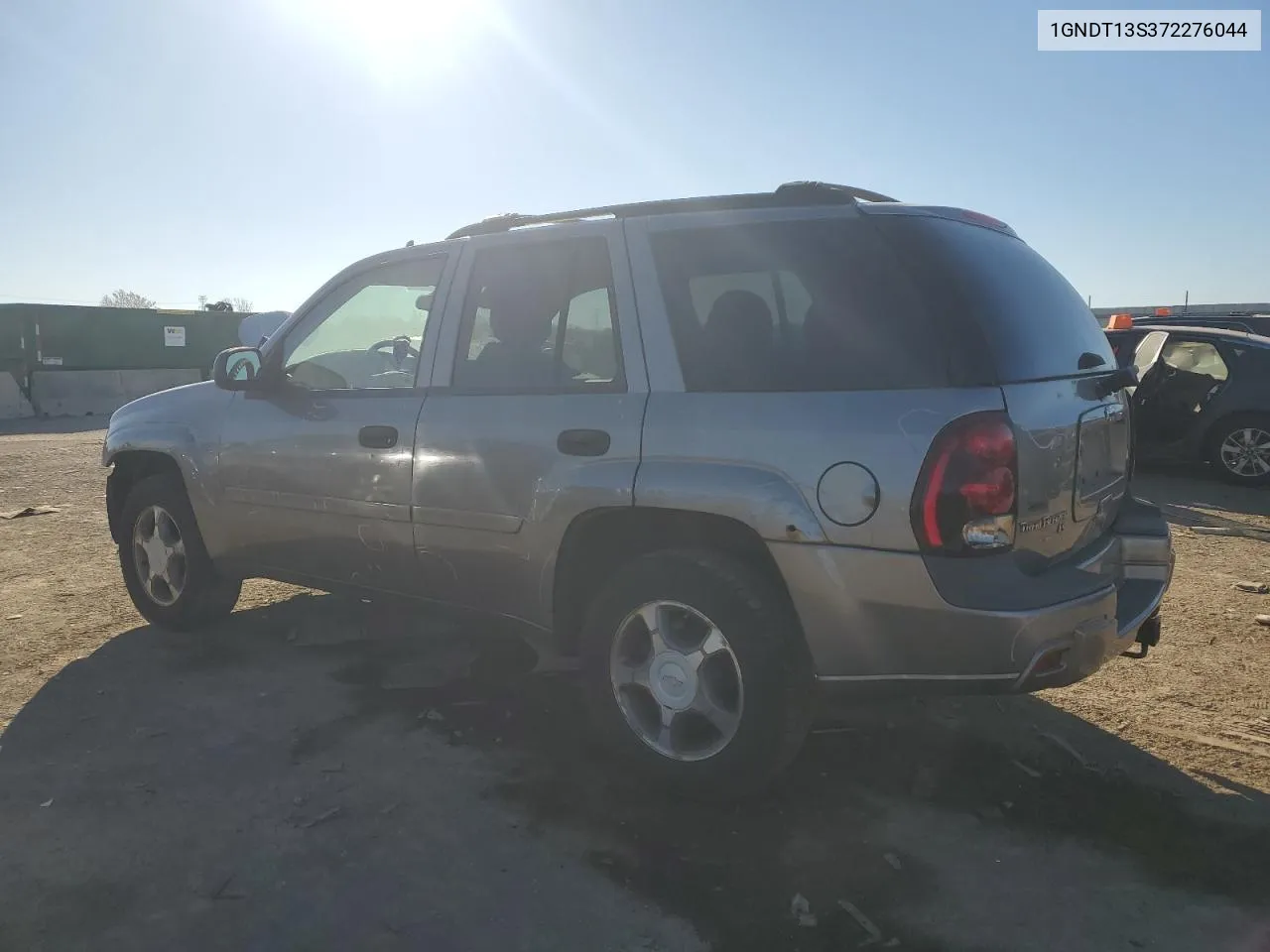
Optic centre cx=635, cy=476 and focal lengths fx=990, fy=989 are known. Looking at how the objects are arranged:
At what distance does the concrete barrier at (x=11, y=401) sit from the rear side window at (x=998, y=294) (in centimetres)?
1957

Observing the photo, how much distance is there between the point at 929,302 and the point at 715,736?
4.95 feet

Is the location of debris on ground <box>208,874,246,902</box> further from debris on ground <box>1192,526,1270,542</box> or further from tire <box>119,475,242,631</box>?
debris on ground <box>1192,526,1270,542</box>

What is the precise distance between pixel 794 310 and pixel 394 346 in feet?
6.07

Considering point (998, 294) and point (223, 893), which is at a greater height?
point (998, 294)

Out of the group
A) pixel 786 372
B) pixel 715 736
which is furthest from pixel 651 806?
pixel 786 372

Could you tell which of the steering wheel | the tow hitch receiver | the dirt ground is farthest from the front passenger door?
the tow hitch receiver

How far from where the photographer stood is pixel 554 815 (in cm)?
313

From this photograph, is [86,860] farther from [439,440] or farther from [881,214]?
[881,214]

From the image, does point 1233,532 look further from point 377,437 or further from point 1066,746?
point 377,437

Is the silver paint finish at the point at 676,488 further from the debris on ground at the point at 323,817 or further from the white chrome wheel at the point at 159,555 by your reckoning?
the debris on ground at the point at 323,817

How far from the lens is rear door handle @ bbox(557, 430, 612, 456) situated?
3305 millimetres

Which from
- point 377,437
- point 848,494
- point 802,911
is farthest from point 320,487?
point 802,911

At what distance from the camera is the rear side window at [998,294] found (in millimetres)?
2855

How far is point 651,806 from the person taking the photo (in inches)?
127
